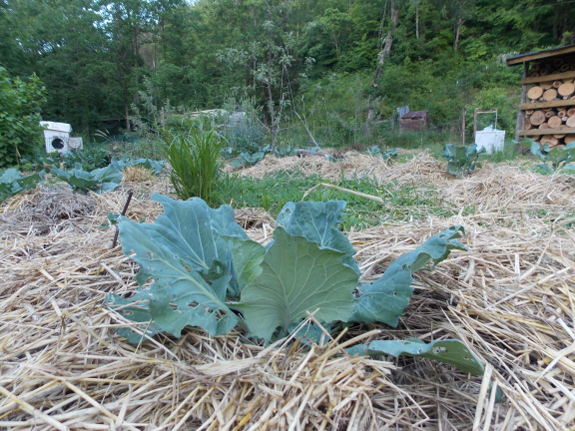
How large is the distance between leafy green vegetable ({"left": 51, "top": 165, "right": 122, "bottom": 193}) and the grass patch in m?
1.14

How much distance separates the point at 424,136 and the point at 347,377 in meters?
10.8

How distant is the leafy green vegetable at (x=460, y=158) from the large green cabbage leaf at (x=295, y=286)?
11.4 feet

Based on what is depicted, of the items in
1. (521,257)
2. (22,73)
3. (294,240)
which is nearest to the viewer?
(294,240)

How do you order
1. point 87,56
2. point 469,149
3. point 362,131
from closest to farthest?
point 469,149
point 362,131
point 87,56

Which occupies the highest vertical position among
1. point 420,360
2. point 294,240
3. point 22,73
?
point 22,73

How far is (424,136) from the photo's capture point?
10211 mm

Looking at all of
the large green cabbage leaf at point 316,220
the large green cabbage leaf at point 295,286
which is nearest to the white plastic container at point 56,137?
the large green cabbage leaf at point 316,220

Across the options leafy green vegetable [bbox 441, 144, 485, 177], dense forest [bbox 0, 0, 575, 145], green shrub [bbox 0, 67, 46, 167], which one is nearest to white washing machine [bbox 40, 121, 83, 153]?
green shrub [bbox 0, 67, 46, 167]

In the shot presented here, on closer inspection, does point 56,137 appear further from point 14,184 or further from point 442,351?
point 442,351

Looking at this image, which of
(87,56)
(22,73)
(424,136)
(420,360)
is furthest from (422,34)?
(420,360)

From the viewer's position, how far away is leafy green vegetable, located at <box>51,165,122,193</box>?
2.72m

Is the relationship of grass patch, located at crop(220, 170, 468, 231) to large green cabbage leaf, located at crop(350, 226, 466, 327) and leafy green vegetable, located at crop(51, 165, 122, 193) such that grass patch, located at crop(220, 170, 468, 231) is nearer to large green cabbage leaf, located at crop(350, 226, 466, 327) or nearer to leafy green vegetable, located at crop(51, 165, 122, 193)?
large green cabbage leaf, located at crop(350, 226, 466, 327)

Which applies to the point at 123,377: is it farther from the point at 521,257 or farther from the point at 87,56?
the point at 87,56

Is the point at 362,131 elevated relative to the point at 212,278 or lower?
elevated
